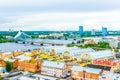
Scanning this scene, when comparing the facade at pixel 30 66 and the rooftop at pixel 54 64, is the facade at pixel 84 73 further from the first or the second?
the facade at pixel 30 66

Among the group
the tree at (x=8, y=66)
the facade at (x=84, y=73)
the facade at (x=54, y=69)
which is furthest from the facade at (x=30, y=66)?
the facade at (x=84, y=73)

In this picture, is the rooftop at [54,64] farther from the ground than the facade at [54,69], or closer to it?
farther from the ground

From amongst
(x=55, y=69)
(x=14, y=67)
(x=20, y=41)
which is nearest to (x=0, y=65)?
(x=14, y=67)

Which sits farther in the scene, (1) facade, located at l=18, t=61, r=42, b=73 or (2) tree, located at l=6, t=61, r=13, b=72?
(2) tree, located at l=6, t=61, r=13, b=72

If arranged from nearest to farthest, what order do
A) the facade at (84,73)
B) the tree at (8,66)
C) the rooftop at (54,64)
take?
the facade at (84,73), the rooftop at (54,64), the tree at (8,66)

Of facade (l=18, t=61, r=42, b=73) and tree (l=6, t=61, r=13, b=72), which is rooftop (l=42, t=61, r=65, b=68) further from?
tree (l=6, t=61, r=13, b=72)

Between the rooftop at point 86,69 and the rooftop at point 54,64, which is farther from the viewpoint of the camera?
the rooftop at point 54,64

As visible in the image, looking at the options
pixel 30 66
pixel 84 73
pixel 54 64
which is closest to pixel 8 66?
pixel 30 66

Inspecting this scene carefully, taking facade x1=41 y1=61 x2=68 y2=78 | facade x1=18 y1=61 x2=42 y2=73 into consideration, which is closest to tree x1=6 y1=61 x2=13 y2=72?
facade x1=18 y1=61 x2=42 y2=73
